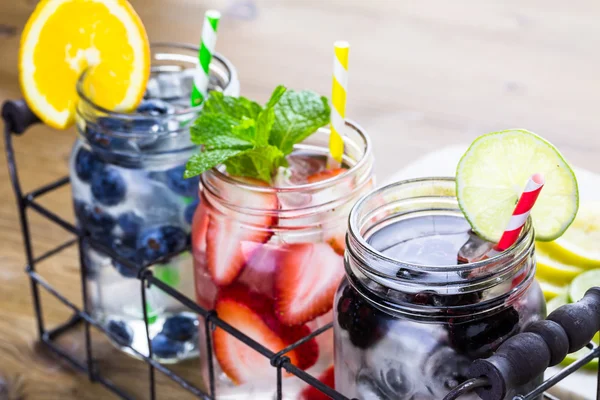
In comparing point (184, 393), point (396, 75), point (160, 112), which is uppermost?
point (160, 112)

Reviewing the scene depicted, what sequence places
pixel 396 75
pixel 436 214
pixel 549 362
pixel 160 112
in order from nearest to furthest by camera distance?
1. pixel 549 362
2. pixel 436 214
3. pixel 160 112
4. pixel 396 75

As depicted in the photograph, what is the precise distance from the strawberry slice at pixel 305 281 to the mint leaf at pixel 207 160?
2.6 inches

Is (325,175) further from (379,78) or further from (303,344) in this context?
(379,78)

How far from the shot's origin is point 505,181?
0.48 metres

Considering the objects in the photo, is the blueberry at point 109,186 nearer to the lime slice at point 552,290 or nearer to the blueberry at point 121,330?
the blueberry at point 121,330

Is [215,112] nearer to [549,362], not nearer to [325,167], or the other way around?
[325,167]

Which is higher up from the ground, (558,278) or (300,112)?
(300,112)

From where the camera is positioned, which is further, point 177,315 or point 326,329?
point 177,315

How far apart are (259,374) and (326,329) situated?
0.07 m

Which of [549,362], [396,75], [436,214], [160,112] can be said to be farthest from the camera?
[396,75]

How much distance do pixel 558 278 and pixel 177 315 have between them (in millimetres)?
281

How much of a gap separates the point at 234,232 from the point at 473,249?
0.48 feet

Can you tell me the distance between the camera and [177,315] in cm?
69

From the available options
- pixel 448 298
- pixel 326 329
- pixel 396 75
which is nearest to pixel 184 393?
pixel 326 329
